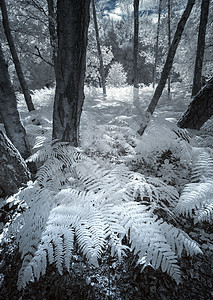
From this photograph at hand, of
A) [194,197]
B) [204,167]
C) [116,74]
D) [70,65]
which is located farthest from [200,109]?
[116,74]

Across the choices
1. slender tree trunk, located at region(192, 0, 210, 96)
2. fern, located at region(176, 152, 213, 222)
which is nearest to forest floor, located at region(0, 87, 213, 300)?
fern, located at region(176, 152, 213, 222)

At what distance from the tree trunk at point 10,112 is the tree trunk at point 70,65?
0.58 meters

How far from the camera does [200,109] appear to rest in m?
2.85

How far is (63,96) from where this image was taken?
2.02m

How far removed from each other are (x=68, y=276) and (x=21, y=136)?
205 centimetres

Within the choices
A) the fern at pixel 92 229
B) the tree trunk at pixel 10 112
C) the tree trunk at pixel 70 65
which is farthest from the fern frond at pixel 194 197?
the tree trunk at pixel 10 112

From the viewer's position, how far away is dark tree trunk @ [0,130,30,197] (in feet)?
5.85

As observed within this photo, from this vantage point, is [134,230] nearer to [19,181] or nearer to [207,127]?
[19,181]

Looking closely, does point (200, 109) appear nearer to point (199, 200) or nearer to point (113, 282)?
point (199, 200)

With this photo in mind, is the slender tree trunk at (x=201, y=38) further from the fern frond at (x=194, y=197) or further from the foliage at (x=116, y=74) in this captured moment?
the foliage at (x=116, y=74)

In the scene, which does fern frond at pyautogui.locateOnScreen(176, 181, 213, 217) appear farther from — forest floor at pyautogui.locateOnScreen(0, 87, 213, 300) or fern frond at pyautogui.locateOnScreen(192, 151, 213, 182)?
forest floor at pyautogui.locateOnScreen(0, 87, 213, 300)

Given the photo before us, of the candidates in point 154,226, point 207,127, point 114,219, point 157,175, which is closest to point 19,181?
point 114,219

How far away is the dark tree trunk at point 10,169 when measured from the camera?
5.85 feet

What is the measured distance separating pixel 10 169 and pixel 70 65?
152cm
